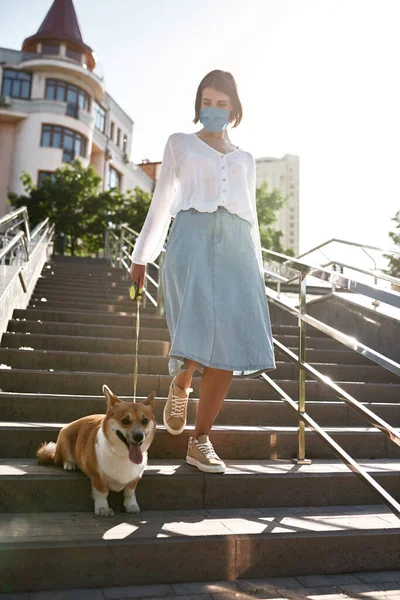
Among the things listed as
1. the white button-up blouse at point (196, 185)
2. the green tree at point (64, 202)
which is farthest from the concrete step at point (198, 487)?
the green tree at point (64, 202)

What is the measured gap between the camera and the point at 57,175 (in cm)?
2275

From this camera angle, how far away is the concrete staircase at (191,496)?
2.20 m

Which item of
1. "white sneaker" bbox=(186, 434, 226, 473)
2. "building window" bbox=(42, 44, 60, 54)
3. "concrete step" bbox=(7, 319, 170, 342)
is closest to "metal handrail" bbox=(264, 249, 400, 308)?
"white sneaker" bbox=(186, 434, 226, 473)

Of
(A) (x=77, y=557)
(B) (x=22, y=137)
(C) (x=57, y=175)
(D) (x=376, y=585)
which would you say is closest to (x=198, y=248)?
(A) (x=77, y=557)

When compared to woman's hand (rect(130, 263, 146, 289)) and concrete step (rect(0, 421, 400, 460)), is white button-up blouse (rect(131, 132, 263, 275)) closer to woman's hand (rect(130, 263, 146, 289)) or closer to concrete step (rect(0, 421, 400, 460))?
woman's hand (rect(130, 263, 146, 289))

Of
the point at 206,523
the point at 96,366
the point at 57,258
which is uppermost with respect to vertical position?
the point at 57,258

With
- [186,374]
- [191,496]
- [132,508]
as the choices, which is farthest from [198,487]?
[186,374]

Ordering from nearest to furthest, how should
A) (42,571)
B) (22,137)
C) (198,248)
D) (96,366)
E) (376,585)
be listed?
(42,571)
(376,585)
(198,248)
(96,366)
(22,137)

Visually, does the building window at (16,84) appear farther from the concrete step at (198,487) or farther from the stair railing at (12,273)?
the concrete step at (198,487)

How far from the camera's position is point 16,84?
28688 millimetres

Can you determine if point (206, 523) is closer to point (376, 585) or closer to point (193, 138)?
point (376, 585)

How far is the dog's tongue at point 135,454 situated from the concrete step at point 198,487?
29 centimetres

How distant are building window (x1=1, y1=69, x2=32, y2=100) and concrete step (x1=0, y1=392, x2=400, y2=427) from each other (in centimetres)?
2867

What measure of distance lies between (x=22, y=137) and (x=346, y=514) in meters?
29.0
